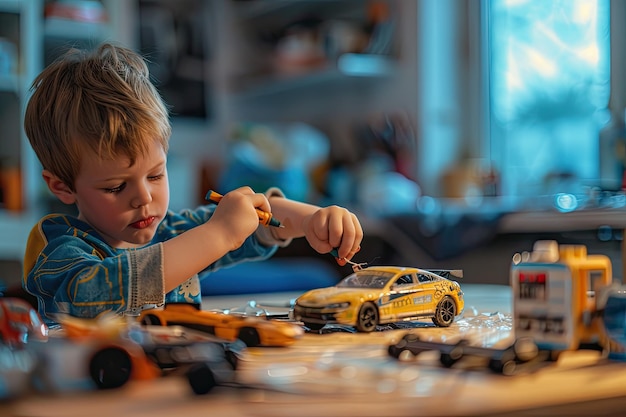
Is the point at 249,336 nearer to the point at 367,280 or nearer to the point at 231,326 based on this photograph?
the point at 231,326

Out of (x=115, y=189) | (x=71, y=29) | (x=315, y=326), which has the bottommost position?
(x=315, y=326)

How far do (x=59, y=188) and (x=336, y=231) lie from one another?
0.23 metres

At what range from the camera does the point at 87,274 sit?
573mm

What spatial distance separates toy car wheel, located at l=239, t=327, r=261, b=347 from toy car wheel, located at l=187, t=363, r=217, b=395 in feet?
0.42

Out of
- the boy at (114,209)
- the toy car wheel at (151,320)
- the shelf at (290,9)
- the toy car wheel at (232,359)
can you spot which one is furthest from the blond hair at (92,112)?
the shelf at (290,9)

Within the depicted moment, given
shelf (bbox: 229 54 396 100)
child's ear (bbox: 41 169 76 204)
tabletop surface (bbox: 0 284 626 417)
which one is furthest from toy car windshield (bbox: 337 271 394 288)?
shelf (bbox: 229 54 396 100)

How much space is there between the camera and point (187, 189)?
305 centimetres

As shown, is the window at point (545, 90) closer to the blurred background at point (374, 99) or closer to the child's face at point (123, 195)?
the blurred background at point (374, 99)

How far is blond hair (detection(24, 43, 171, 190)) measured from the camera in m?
0.61

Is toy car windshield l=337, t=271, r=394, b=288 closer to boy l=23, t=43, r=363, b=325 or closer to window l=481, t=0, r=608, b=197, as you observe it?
boy l=23, t=43, r=363, b=325

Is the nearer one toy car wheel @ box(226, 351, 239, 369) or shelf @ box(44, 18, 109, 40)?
toy car wheel @ box(226, 351, 239, 369)

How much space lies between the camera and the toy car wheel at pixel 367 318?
58cm

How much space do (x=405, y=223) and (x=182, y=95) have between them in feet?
4.66

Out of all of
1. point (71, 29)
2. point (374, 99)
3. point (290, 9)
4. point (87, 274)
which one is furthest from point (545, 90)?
point (87, 274)
